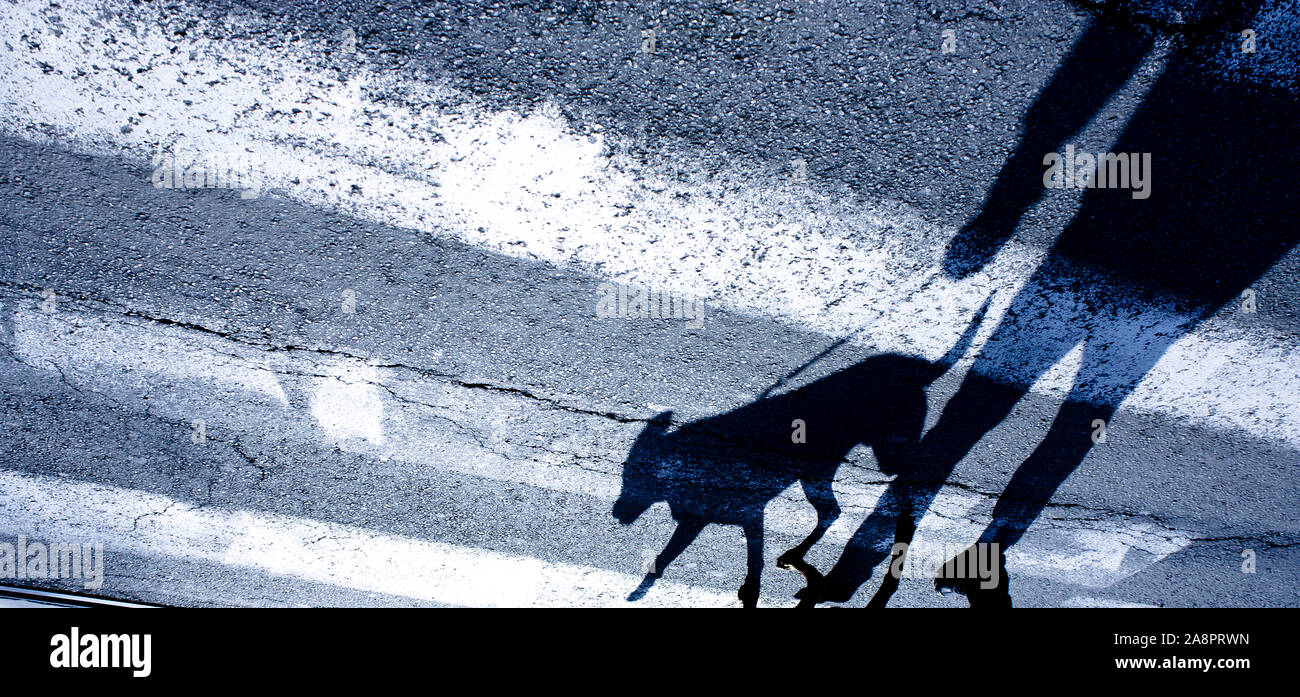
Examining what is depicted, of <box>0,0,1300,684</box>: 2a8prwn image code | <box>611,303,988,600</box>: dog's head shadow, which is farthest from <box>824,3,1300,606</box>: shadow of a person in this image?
<box>611,303,988,600</box>: dog's head shadow

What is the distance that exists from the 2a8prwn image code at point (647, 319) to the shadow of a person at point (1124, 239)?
2 cm

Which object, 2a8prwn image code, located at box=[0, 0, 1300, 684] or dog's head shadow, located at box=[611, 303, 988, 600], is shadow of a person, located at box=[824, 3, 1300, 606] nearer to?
2a8prwn image code, located at box=[0, 0, 1300, 684]


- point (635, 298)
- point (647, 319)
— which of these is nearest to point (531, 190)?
point (635, 298)

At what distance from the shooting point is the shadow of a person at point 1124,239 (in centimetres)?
228

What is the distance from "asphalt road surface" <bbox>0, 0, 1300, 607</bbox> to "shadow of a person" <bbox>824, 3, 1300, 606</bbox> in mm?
18

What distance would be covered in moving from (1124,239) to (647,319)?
2.38m

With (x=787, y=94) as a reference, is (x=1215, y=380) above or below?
below

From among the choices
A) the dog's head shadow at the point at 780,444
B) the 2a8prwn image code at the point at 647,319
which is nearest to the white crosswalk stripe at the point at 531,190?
the 2a8prwn image code at the point at 647,319

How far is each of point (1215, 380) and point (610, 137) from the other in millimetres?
3535

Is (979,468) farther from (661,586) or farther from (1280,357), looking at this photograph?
(661,586)

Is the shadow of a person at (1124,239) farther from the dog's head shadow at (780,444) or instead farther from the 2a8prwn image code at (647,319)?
the dog's head shadow at (780,444)
